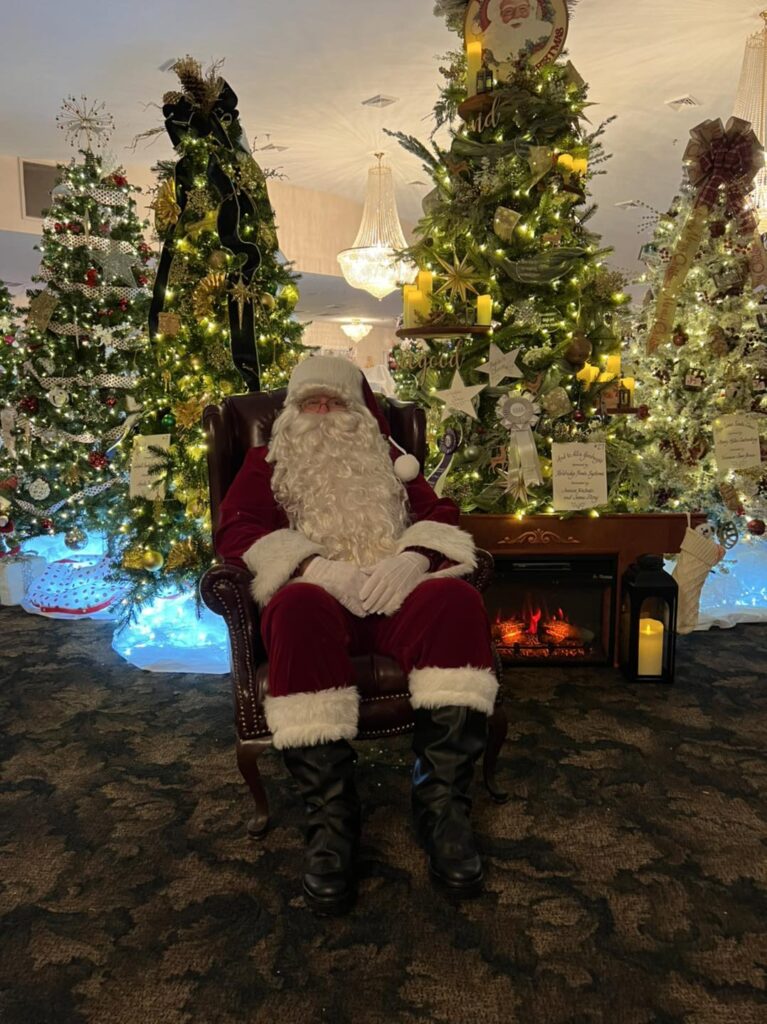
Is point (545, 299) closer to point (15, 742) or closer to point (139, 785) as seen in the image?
point (139, 785)

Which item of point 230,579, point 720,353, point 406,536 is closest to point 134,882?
point 230,579

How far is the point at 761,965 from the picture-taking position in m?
1.54

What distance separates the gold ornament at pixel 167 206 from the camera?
3.37 metres

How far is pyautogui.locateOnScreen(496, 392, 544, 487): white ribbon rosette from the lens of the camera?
3160 mm

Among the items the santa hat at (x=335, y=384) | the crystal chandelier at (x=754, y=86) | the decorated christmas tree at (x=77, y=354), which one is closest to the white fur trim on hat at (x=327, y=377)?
the santa hat at (x=335, y=384)

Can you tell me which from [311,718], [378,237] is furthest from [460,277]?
[378,237]

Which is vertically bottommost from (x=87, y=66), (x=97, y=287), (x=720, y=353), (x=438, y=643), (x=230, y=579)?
(x=438, y=643)

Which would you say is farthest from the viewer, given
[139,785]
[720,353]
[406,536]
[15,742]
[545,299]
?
[720,353]

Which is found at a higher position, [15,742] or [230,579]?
[230,579]

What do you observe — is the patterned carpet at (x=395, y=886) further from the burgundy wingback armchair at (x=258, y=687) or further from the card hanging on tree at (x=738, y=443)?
the card hanging on tree at (x=738, y=443)

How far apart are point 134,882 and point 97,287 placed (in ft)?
12.3

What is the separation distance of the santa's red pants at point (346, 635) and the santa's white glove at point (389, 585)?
36mm

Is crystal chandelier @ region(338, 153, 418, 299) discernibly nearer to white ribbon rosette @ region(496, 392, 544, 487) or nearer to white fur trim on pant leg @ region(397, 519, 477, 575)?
white ribbon rosette @ region(496, 392, 544, 487)

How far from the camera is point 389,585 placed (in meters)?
1.96
